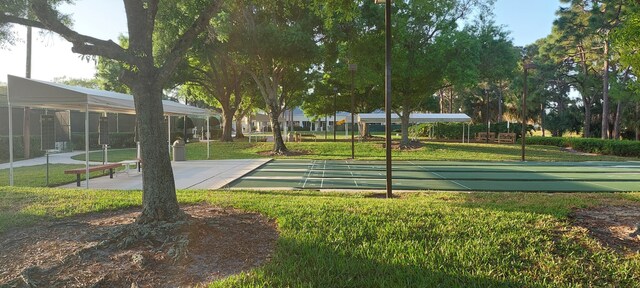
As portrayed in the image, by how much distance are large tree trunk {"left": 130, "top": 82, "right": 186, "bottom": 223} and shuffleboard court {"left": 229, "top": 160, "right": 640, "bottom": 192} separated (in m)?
5.26

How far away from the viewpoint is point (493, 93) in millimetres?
55031

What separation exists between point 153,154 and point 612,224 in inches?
239

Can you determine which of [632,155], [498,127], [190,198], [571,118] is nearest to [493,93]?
[571,118]

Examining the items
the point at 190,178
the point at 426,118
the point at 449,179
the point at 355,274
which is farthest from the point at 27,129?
the point at 426,118

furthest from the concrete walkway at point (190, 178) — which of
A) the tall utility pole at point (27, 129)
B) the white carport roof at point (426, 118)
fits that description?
the white carport roof at point (426, 118)

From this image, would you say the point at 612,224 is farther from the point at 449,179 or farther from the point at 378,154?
the point at 378,154

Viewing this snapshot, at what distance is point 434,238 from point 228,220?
2.78m

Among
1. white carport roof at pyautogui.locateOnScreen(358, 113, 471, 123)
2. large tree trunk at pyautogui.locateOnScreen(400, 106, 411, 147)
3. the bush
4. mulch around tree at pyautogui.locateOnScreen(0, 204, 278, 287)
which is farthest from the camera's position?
white carport roof at pyautogui.locateOnScreen(358, 113, 471, 123)

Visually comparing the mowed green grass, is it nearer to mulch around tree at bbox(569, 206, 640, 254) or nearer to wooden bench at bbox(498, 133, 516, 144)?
mulch around tree at bbox(569, 206, 640, 254)

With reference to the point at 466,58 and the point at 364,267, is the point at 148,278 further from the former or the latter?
the point at 466,58

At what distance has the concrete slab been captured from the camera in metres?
10.6

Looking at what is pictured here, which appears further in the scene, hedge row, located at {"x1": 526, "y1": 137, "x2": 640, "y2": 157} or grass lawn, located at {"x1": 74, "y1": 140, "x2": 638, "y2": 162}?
hedge row, located at {"x1": 526, "y1": 137, "x2": 640, "y2": 157}

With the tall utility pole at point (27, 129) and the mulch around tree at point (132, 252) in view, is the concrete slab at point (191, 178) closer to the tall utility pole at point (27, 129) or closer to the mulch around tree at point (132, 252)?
the mulch around tree at point (132, 252)

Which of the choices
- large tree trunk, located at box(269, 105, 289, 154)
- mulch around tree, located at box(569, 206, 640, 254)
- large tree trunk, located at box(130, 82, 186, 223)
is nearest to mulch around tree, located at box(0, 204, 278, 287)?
large tree trunk, located at box(130, 82, 186, 223)
